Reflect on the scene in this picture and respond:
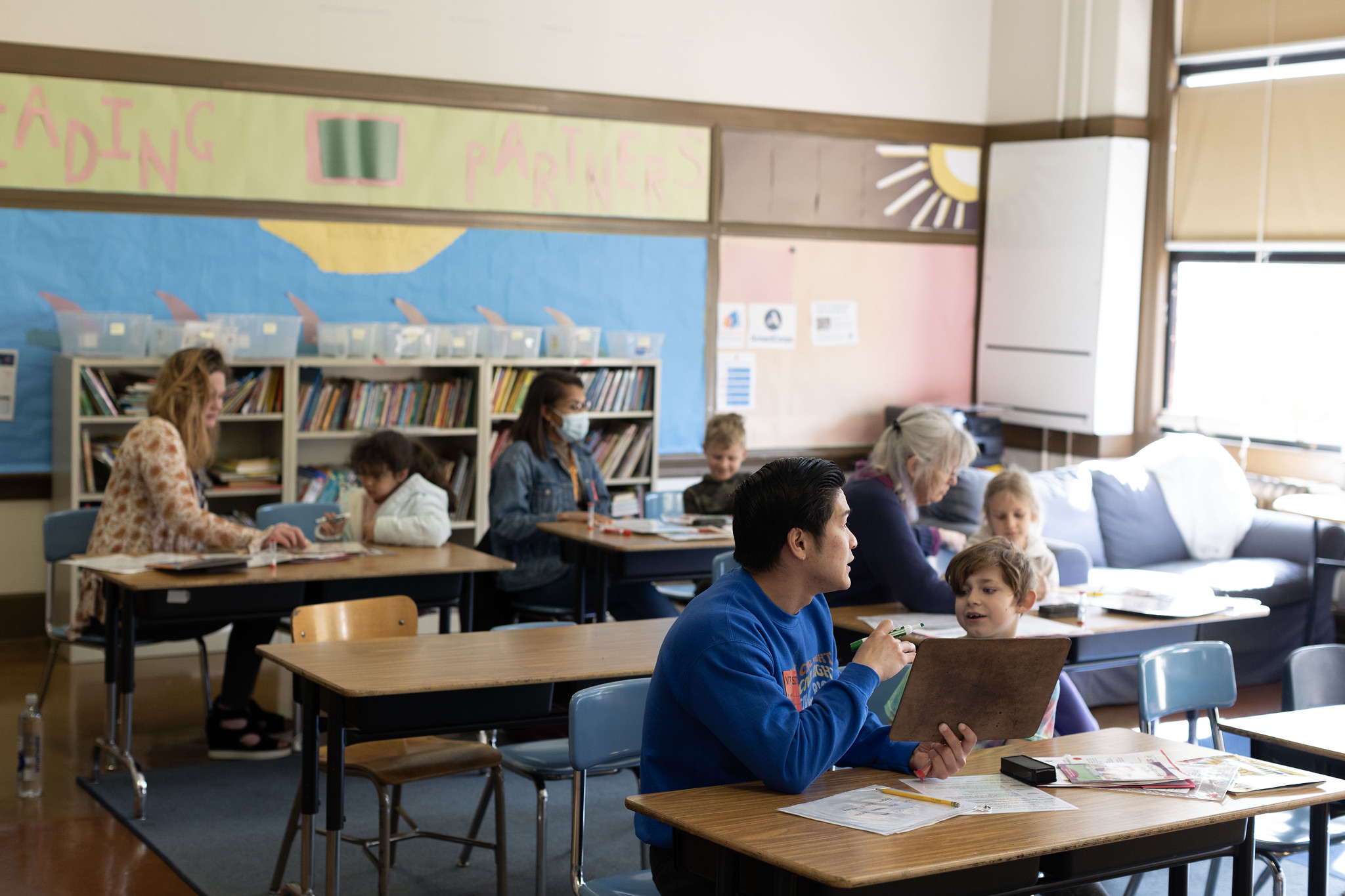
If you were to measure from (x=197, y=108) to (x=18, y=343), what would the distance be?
136cm

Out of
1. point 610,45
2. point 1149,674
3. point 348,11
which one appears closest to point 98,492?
point 348,11

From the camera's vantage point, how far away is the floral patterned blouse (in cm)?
467

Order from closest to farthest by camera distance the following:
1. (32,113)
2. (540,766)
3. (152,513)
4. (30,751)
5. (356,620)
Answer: (540,766) < (356,620) < (30,751) < (152,513) < (32,113)

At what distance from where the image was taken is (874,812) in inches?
89.7

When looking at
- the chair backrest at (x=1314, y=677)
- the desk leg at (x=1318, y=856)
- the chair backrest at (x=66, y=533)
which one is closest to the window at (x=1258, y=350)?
the chair backrest at (x=1314, y=677)

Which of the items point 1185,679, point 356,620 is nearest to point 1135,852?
point 1185,679

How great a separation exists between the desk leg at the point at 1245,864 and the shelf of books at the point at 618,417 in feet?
15.4

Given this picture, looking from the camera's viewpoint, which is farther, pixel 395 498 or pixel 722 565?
pixel 395 498

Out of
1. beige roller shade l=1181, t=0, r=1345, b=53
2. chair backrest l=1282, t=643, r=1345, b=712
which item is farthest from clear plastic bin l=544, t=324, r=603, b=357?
chair backrest l=1282, t=643, r=1345, b=712

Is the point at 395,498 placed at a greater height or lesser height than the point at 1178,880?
greater

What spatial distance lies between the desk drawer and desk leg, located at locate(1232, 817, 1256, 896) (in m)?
0.08

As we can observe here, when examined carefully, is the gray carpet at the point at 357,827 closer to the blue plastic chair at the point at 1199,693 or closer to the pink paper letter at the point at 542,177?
the blue plastic chair at the point at 1199,693

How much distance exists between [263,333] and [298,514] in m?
1.26

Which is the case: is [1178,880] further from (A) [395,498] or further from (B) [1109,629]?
(A) [395,498]
